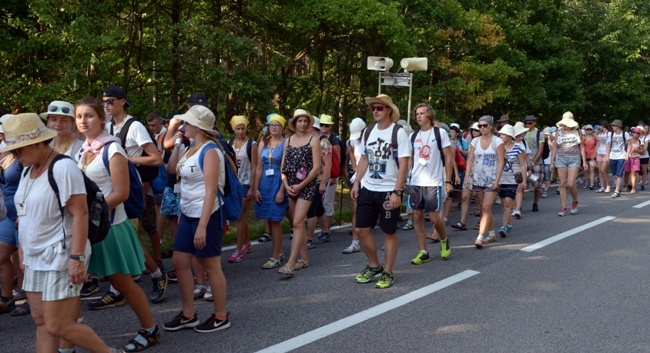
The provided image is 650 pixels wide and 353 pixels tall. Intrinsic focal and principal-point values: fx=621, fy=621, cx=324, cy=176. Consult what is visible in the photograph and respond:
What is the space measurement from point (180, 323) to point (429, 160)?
370 cm

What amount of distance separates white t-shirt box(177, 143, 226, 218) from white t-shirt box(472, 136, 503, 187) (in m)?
4.78

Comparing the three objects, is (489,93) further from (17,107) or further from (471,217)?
(17,107)

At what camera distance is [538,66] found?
22.5 meters

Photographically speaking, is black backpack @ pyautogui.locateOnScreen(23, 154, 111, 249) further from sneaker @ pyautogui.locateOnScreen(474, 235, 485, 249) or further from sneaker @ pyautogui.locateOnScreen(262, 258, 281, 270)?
sneaker @ pyautogui.locateOnScreen(474, 235, 485, 249)

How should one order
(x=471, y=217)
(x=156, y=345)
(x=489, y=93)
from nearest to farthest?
(x=156, y=345)
(x=471, y=217)
(x=489, y=93)

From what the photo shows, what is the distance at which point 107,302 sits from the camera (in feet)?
18.3

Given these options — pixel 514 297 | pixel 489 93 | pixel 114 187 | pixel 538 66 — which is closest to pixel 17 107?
pixel 114 187

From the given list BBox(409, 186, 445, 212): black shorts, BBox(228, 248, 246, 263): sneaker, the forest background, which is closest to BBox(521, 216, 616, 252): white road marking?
BBox(409, 186, 445, 212): black shorts

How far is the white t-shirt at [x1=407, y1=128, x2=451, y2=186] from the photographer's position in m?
7.35

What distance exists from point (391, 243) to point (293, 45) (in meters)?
11.2

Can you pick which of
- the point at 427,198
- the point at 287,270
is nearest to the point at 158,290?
the point at 287,270

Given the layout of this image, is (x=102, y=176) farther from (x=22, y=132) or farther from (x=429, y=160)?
(x=429, y=160)

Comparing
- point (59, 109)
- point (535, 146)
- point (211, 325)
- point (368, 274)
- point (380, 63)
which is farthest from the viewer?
point (535, 146)

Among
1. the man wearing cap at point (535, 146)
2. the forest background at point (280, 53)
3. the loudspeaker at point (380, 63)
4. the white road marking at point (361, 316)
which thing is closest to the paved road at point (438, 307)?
the white road marking at point (361, 316)
